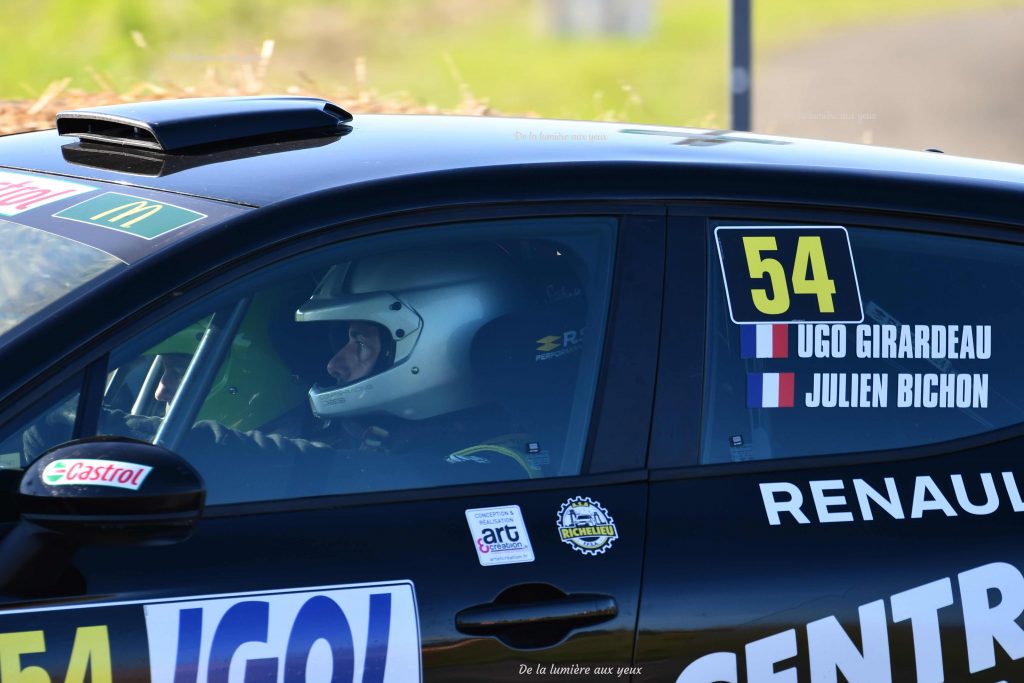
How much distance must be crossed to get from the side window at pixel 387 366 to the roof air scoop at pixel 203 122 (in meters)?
0.50

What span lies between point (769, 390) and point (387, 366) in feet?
2.21

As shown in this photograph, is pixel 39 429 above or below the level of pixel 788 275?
below

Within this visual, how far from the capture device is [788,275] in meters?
2.65

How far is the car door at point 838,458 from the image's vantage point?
2.41 m

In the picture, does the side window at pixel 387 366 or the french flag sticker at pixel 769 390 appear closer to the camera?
the side window at pixel 387 366

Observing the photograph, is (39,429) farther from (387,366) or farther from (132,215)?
(387,366)

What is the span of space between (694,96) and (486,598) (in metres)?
14.3

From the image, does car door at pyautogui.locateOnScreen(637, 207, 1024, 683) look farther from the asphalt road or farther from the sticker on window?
the asphalt road

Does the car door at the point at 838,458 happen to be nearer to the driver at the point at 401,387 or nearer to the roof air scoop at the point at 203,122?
the driver at the point at 401,387

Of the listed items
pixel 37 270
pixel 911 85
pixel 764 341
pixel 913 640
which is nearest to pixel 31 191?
pixel 37 270

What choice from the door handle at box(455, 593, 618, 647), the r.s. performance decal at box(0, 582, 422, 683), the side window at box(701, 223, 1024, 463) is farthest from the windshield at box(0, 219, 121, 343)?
the side window at box(701, 223, 1024, 463)

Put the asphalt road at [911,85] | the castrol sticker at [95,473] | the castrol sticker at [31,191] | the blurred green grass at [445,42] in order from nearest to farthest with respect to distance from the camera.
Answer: the castrol sticker at [95,473]
the castrol sticker at [31,191]
the asphalt road at [911,85]
the blurred green grass at [445,42]

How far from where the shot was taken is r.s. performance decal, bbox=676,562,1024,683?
2.38 m

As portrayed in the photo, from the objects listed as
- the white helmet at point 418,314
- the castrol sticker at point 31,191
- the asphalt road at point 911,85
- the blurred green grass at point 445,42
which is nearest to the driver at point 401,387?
the white helmet at point 418,314
